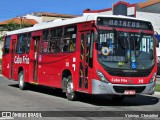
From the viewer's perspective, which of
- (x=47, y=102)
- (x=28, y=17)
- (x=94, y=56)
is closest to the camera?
(x=94, y=56)

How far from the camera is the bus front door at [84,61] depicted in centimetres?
1454

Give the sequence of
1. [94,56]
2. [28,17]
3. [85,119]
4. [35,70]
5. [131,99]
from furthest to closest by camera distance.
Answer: [28,17], [35,70], [131,99], [94,56], [85,119]

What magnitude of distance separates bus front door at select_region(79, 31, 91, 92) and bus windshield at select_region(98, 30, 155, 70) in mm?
617

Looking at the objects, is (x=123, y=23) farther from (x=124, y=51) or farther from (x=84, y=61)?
(x=84, y=61)

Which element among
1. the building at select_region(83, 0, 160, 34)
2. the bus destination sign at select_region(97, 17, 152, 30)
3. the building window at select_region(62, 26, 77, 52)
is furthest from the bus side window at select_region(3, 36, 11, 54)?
the building at select_region(83, 0, 160, 34)

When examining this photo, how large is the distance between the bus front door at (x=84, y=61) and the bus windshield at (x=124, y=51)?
617mm

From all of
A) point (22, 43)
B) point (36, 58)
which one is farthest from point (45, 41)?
point (22, 43)

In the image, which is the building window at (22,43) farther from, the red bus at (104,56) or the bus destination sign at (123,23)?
the bus destination sign at (123,23)

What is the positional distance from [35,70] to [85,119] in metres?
8.94

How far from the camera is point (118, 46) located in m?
14.3

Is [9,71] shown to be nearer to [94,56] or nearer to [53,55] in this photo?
[53,55]

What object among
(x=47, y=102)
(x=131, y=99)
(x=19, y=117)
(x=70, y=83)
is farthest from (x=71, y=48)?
(x=19, y=117)

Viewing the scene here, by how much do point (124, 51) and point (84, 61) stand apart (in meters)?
1.47

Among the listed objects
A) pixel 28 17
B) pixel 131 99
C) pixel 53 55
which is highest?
pixel 28 17
